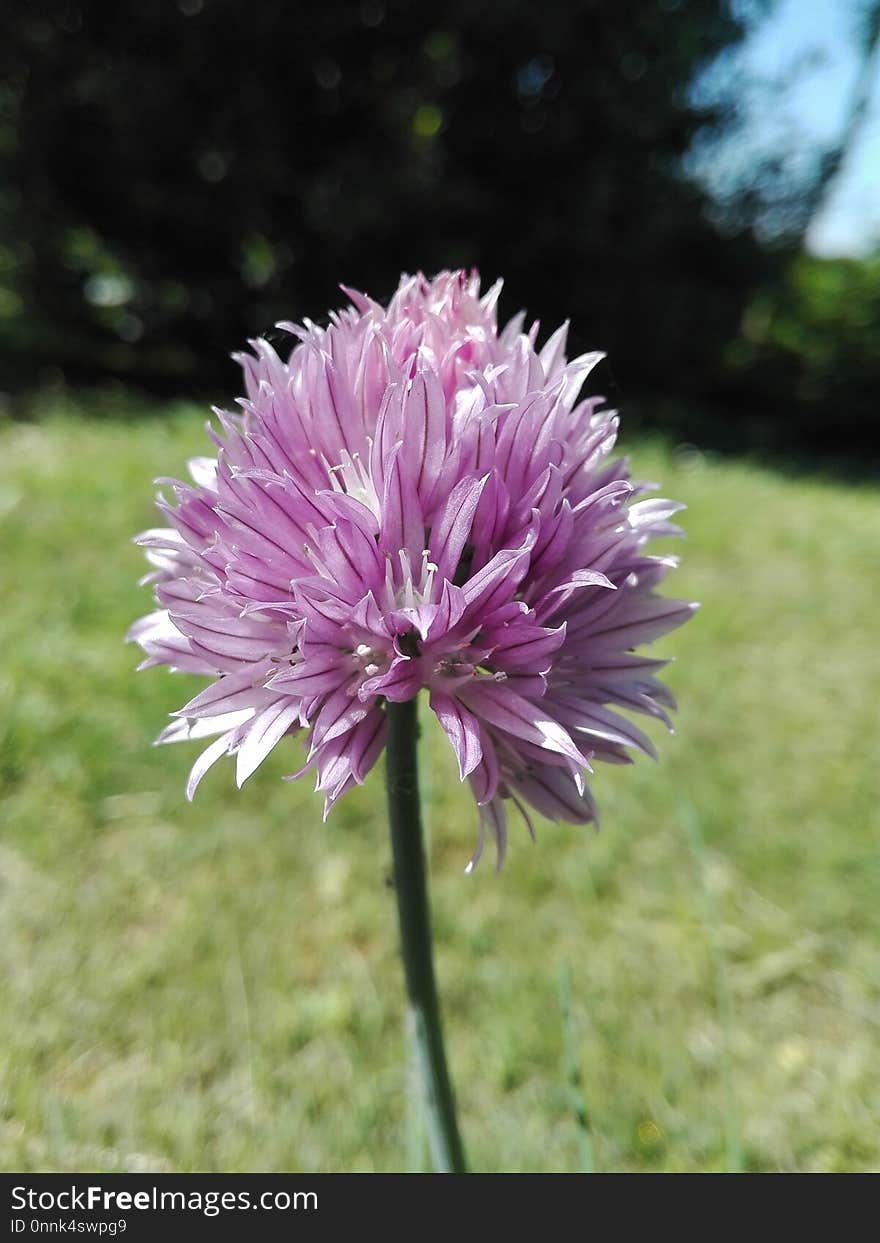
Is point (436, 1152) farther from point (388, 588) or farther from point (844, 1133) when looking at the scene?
point (844, 1133)

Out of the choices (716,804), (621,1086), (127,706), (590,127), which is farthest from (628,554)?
(590,127)

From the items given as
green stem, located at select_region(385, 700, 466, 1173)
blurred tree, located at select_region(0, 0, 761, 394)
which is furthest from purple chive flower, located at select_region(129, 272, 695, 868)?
blurred tree, located at select_region(0, 0, 761, 394)

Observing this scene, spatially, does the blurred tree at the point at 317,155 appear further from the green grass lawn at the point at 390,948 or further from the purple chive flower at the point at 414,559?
the purple chive flower at the point at 414,559

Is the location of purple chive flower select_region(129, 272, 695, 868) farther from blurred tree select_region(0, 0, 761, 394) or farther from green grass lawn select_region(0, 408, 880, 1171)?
blurred tree select_region(0, 0, 761, 394)

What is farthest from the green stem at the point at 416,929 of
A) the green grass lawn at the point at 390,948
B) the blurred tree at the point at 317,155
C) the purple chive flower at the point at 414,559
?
the blurred tree at the point at 317,155

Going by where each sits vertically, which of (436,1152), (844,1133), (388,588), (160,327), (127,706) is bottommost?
(844,1133)
